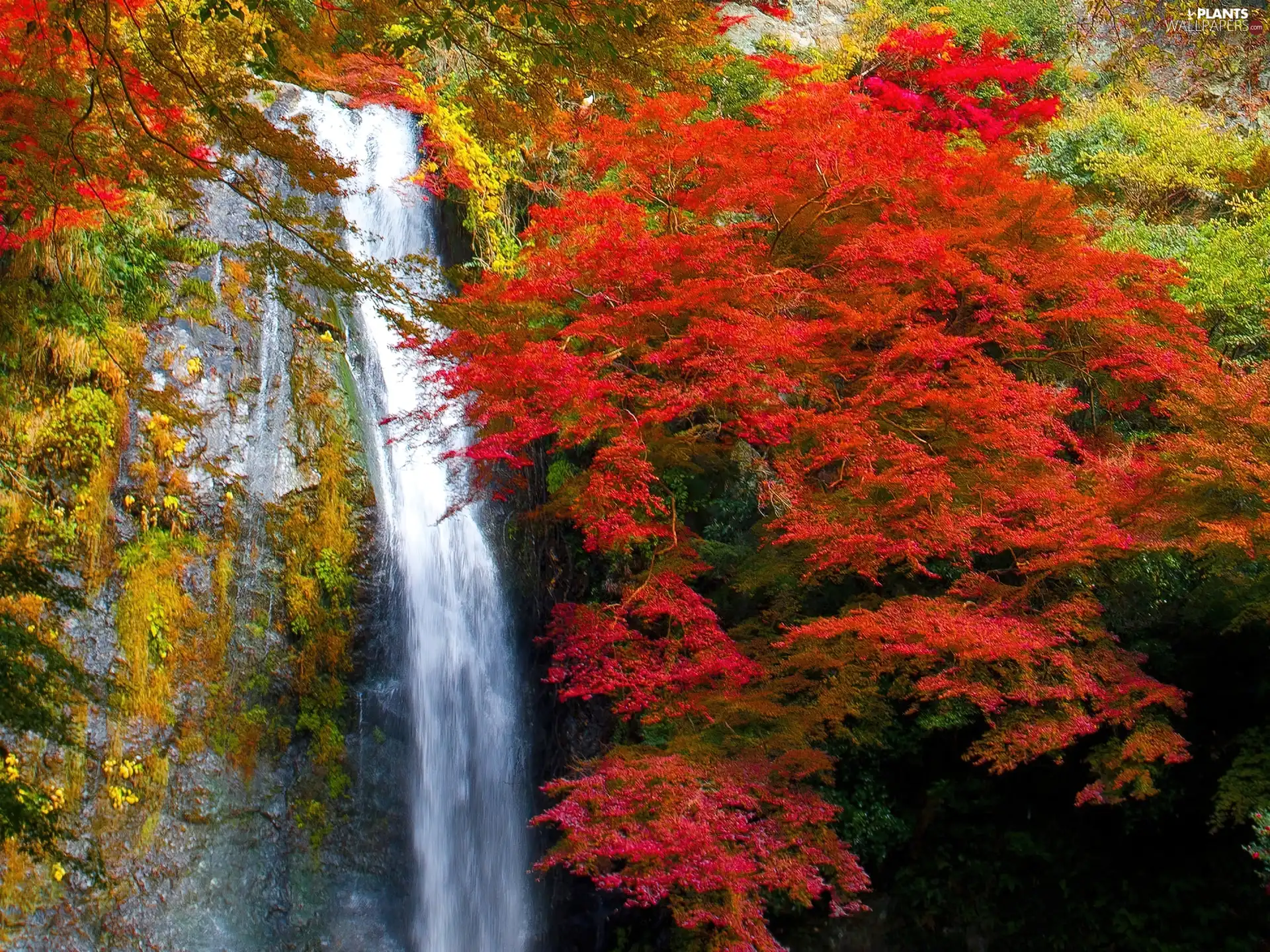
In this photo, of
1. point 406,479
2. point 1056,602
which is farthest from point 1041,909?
point 406,479

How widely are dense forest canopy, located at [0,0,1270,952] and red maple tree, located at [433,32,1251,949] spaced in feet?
0.14

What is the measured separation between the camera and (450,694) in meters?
9.42

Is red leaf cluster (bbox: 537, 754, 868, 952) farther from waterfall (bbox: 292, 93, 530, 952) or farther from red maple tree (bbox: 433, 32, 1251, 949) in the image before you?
waterfall (bbox: 292, 93, 530, 952)

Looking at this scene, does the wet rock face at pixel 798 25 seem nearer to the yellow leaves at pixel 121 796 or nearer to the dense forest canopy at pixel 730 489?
the dense forest canopy at pixel 730 489

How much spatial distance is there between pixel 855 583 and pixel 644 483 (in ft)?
7.32

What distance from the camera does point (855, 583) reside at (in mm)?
8141

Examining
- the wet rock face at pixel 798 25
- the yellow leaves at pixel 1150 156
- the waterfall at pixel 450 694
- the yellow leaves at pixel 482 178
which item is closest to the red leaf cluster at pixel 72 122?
the waterfall at pixel 450 694

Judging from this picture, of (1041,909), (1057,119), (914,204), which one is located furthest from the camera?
(1057,119)

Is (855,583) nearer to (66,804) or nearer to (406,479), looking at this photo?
(406,479)

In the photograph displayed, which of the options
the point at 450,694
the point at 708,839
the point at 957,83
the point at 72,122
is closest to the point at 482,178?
the point at 450,694

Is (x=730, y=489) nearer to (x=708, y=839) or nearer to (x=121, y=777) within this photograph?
(x=708, y=839)

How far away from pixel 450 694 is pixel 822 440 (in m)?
4.77

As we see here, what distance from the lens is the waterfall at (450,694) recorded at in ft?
29.4

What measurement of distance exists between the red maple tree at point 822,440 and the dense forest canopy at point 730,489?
44 millimetres
